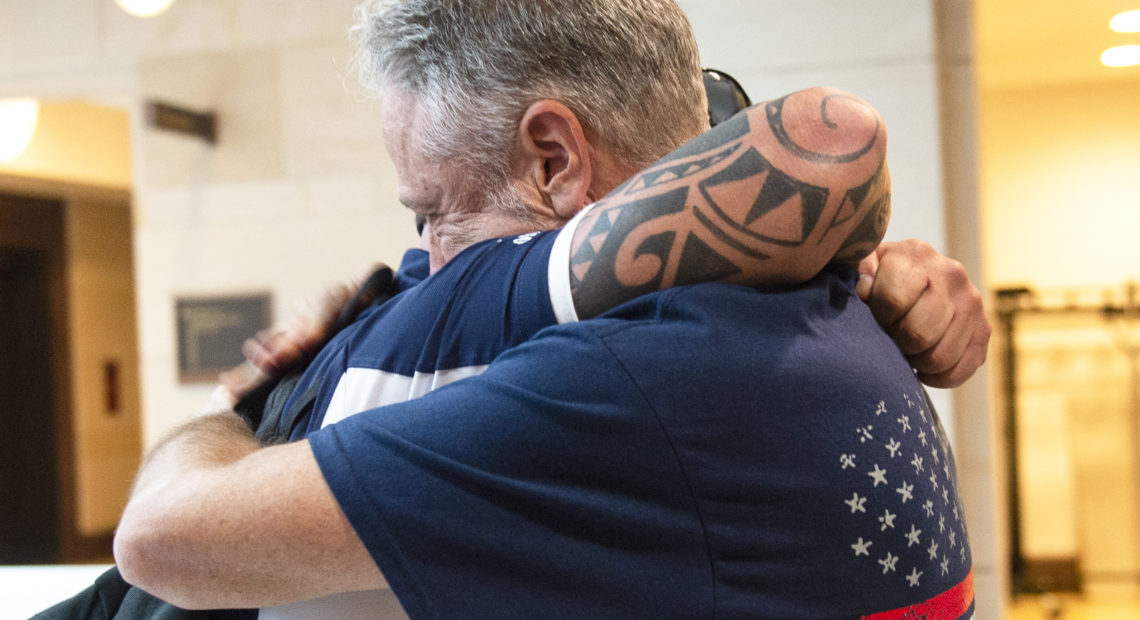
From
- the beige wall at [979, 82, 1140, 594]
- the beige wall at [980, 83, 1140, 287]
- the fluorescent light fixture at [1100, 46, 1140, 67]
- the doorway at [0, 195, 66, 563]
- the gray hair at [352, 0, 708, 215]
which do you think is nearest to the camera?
the gray hair at [352, 0, 708, 215]

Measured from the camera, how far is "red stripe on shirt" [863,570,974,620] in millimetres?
640

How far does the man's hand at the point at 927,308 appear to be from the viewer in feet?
2.54

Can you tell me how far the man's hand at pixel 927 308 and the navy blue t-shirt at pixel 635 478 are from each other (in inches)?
6.9

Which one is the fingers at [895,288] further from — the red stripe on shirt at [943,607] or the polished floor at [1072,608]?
the polished floor at [1072,608]

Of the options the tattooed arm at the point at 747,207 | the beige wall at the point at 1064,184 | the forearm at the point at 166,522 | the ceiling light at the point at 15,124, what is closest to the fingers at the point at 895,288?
the tattooed arm at the point at 747,207

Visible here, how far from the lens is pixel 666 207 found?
0.63m

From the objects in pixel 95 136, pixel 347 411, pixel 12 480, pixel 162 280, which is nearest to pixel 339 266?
pixel 162 280

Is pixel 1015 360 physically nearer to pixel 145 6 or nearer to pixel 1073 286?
pixel 1073 286

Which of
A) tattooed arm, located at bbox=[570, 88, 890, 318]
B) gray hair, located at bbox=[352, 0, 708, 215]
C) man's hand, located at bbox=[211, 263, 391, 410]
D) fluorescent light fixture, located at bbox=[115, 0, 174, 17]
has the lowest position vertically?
man's hand, located at bbox=[211, 263, 391, 410]

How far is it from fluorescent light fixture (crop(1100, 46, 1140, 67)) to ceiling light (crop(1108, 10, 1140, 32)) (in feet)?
1.16

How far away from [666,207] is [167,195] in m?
2.78

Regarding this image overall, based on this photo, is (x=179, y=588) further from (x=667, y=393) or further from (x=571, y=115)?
(x=571, y=115)

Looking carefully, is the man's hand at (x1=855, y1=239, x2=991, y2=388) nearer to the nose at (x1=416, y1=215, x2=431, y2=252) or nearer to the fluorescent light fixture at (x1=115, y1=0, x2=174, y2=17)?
the nose at (x1=416, y1=215, x2=431, y2=252)

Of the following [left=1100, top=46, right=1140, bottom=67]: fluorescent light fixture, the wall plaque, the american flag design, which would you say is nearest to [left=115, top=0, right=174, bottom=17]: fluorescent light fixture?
the wall plaque
